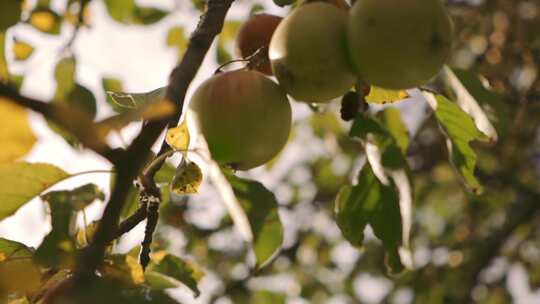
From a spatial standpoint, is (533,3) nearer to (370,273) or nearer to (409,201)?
(370,273)

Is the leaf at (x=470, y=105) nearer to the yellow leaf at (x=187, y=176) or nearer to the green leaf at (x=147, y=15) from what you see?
the yellow leaf at (x=187, y=176)

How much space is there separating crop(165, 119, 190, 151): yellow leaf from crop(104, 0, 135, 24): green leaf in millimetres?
1262

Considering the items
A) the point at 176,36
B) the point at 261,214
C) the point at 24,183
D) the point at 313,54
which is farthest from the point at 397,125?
the point at 176,36

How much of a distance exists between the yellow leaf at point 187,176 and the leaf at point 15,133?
0.30 meters

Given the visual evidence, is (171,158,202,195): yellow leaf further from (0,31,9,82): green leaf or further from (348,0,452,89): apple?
(0,31,9,82): green leaf

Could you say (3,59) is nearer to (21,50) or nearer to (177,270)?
(21,50)

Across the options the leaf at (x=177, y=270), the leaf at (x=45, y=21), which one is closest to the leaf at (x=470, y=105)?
the leaf at (x=177, y=270)

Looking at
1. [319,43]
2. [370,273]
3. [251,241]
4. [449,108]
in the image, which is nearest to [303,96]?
[319,43]

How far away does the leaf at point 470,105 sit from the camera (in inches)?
51.1

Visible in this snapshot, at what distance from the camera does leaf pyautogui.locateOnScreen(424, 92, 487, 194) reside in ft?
4.54

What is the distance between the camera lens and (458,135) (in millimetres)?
1407

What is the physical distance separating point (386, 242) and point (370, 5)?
0.55 metres

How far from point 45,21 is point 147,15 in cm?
34

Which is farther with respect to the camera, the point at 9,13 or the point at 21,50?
the point at 21,50
